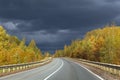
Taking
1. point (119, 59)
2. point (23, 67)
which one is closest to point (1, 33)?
point (119, 59)

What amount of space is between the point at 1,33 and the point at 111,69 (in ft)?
189

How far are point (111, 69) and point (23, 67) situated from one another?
13.6 meters

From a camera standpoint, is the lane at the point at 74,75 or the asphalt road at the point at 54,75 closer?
the asphalt road at the point at 54,75

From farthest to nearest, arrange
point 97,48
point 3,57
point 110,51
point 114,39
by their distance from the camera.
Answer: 1. point 97,48
2. point 114,39
3. point 110,51
4. point 3,57

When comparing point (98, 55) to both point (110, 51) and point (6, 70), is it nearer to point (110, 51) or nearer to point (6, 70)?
point (110, 51)

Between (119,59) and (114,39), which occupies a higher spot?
(114,39)

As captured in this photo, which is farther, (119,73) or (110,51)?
(110,51)

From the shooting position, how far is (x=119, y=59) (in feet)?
290

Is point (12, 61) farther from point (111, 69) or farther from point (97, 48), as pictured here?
point (111, 69)

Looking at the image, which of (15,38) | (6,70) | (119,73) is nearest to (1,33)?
(6,70)

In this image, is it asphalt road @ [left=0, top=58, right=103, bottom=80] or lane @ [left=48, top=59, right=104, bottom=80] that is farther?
lane @ [left=48, top=59, right=104, bottom=80]

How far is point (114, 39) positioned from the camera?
4099 inches

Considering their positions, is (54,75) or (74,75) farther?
Answer: (54,75)

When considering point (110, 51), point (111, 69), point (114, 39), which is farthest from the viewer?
point (114, 39)
